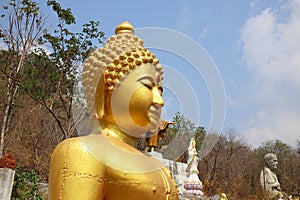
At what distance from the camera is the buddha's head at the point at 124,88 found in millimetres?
2896

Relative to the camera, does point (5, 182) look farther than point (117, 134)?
Yes

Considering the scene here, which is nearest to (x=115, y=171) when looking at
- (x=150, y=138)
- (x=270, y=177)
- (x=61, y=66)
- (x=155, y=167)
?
(x=155, y=167)

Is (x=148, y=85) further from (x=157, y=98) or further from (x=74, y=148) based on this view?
(x=74, y=148)

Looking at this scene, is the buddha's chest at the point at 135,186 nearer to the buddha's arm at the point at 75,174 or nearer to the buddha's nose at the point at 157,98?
the buddha's arm at the point at 75,174

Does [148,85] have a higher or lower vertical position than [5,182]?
higher

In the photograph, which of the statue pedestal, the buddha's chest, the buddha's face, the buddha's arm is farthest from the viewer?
the statue pedestal

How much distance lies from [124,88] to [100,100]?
227 millimetres

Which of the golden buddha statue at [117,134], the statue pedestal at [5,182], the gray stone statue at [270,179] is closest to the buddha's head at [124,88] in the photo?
the golden buddha statue at [117,134]

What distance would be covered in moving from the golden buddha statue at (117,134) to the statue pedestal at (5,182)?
6.78 metres

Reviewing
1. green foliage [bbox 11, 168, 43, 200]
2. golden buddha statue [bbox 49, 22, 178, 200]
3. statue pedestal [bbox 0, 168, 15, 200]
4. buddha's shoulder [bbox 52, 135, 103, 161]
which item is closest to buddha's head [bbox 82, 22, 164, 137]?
golden buddha statue [bbox 49, 22, 178, 200]

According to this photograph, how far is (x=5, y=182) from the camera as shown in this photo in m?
8.93

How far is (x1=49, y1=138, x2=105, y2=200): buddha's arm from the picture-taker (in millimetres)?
2424

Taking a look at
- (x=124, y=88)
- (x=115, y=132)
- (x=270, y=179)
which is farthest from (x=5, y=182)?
(x=270, y=179)

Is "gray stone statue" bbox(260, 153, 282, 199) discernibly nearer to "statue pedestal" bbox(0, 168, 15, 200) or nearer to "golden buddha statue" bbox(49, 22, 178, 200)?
"statue pedestal" bbox(0, 168, 15, 200)
